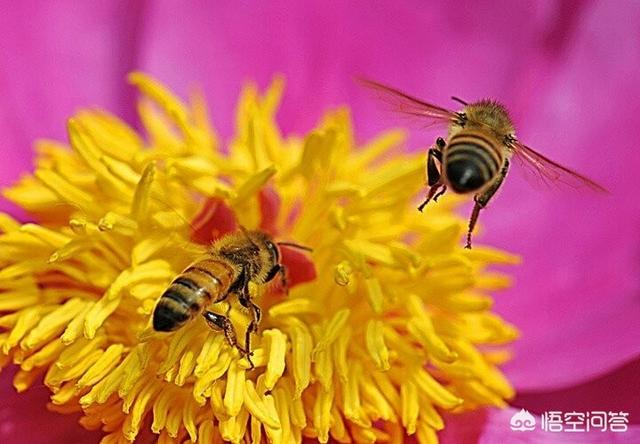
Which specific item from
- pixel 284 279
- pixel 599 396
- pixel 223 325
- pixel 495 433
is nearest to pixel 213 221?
pixel 284 279

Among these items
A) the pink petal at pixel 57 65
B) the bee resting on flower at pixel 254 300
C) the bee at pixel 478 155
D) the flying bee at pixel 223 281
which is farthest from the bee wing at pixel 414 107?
the pink petal at pixel 57 65

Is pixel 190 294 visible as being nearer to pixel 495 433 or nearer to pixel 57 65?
pixel 495 433

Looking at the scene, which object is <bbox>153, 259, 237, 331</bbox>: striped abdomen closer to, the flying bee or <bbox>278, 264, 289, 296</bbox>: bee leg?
the flying bee

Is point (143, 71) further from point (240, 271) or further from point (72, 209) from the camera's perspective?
point (240, 271)

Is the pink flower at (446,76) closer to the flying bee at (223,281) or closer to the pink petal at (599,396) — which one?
the pink petal at (599,396)

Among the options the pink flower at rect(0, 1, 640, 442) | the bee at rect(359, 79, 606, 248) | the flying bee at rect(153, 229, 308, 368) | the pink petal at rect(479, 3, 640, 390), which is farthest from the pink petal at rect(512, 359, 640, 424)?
the flying bee at rect(153, 229, 308, 368)
